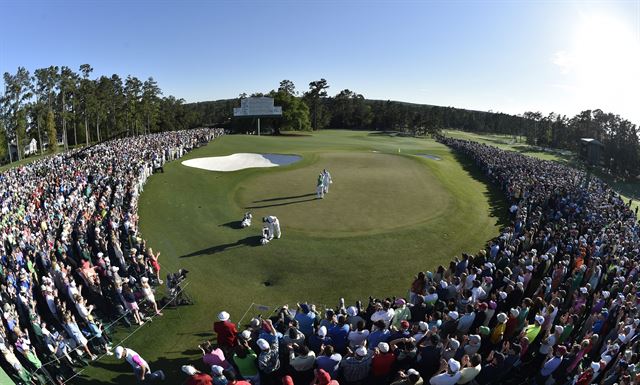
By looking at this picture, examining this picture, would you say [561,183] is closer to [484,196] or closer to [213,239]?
[484,196]

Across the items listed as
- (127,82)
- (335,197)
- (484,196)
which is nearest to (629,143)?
(484,196)

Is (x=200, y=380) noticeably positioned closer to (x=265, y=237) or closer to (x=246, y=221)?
(x=265, y=237)

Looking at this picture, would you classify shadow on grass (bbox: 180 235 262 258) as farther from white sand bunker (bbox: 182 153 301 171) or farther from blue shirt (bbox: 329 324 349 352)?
white sand bunker (bbox: 182 153 301 171)

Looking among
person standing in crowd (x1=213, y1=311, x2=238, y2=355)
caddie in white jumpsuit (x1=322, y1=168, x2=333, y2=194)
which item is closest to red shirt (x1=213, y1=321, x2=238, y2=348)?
person standing in crowd (x1=213, y1=311, x2=238, y2=355)

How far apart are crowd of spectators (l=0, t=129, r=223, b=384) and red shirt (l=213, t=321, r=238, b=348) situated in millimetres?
5032

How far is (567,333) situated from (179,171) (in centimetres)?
3145

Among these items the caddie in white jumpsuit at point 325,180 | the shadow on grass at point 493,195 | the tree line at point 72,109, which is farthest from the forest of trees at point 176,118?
the caddie in white jumpsuit at point 325,180

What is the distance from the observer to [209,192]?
1196 inches

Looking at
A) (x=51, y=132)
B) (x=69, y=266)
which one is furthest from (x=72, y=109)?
(x=69, y=266)

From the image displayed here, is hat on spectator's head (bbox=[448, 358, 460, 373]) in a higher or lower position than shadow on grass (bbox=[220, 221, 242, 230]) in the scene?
higher

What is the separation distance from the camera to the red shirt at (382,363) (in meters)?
8.64

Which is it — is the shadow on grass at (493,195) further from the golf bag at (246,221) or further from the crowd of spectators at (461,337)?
the golf bag at (246,221)

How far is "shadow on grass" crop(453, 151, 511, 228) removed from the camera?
2882 cm

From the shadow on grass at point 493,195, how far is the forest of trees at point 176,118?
4258 cm
